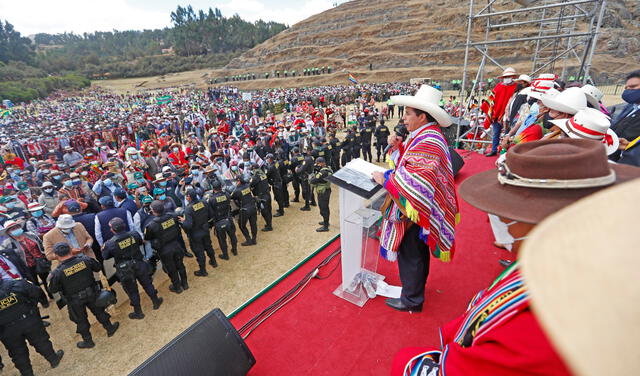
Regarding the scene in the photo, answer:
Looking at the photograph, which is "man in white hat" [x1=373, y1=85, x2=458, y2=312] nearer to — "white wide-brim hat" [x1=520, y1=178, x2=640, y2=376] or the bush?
"white wide-brim hat" [x1=520, y1=178, x2=640, y2=376]

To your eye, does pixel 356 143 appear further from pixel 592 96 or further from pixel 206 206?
pixel 592 96

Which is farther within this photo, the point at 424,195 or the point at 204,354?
the point at 424,195

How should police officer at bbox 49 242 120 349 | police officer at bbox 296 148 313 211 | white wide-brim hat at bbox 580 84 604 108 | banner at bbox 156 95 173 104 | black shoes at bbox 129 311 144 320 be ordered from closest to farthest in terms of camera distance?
police officer at bbox 49 242 120 349, white wide-brim hat at bbox 580 84 604 108, black shoes at bbox 129 311 144 320, police officer at bbox 296 148 313 211, banner at bbox 156 95 173 104

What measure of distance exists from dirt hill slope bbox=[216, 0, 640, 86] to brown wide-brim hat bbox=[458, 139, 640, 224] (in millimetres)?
38992

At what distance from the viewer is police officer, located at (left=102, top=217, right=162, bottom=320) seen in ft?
15.8

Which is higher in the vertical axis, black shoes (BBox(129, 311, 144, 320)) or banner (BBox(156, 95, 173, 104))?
banner (BBox(156, 95, 173, 104))

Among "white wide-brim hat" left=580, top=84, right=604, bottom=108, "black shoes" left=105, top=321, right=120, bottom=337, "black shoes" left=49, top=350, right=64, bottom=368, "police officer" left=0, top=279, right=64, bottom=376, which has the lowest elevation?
"black shoes" left=49, top=350, right=64, bottom=368

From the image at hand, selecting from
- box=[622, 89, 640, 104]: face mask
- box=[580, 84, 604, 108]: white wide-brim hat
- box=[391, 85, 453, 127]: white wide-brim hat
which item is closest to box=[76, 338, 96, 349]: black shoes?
box=[391, 85, 453, 127]: white wide-brim hat

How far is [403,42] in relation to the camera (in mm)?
52094

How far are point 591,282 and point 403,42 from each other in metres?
59.3

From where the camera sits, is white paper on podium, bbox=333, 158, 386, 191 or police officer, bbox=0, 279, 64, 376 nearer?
white paper on podium, bbox=333, 158, 386, 191

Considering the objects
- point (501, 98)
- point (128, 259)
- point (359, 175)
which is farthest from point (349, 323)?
point (501, 98)

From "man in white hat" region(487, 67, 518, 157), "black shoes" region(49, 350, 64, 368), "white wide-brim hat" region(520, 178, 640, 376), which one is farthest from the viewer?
"man in white hat" region(487, 67, 518, 157)

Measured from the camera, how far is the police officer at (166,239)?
5.26 m
